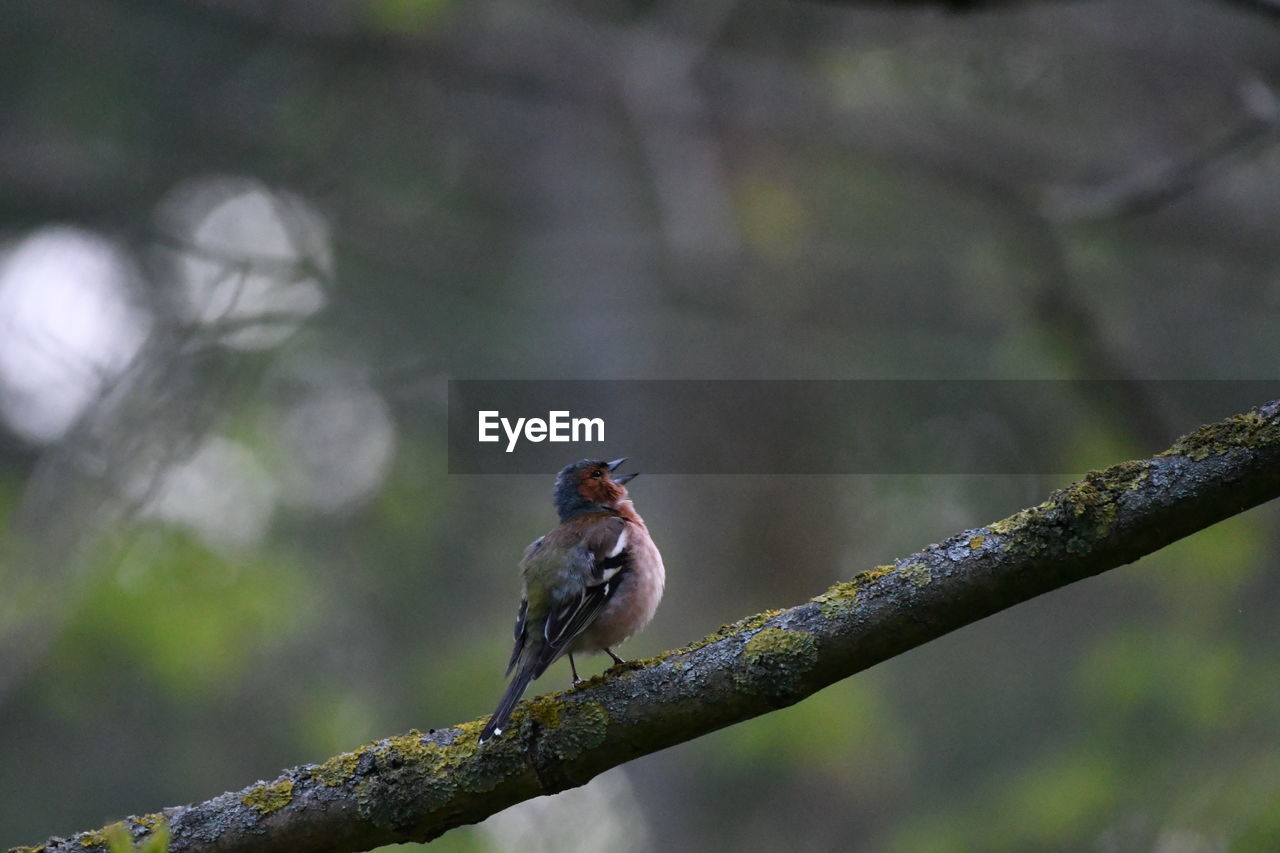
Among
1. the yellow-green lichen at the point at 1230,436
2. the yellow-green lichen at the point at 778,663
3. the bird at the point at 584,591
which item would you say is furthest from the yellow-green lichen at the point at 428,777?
the yellow-green lichen at the point at 1230,436

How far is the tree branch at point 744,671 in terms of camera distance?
3291 mm

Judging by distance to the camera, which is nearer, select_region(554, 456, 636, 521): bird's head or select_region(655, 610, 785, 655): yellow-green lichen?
select_region(655, 610, 785, 655): yellow-green lichen

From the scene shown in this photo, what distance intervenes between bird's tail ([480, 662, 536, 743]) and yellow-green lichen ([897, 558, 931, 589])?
4.17 ft

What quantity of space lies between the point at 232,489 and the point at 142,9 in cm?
592

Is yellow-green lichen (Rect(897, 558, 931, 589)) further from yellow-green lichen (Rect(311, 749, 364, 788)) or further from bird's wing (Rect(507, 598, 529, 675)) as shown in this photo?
bird's wing (Rect(507, 598, 529, 675))

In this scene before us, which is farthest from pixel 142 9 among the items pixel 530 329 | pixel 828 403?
pixel 828 403

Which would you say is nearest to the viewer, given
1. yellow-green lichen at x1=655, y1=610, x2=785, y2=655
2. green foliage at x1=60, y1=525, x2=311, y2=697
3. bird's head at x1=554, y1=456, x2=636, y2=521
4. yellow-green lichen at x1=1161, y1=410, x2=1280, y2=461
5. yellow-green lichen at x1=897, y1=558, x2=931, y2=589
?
yellow-green lichen at x1=1161, y1=410, x2=1280, y2=461

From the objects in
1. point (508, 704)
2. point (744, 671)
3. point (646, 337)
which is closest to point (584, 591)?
point (508, 704)

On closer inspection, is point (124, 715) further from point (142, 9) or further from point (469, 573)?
point (142, 9)

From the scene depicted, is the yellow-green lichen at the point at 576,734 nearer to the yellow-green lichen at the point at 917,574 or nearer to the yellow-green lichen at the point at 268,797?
the yellow-green lichen at the point at 268,797

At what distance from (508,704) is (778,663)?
924mm

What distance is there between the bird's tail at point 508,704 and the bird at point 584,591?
71 mm

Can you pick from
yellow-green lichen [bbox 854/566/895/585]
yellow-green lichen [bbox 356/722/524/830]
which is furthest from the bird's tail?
yellow-green lichen [bbox 854/566/895/585]

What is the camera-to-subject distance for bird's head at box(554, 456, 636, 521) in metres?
6.28
